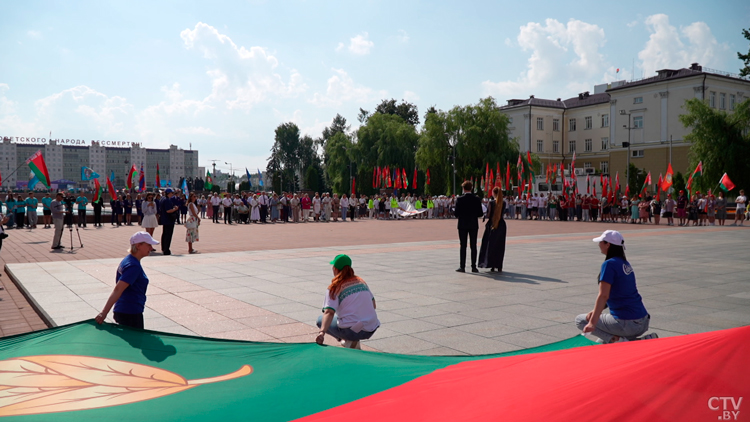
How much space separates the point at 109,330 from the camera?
4984mm

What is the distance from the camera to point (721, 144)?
43.2 metres

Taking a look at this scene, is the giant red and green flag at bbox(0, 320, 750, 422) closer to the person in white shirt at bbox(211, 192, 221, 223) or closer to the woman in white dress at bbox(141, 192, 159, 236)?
the woman in white dress at bbox(141, 192, 159, 236)

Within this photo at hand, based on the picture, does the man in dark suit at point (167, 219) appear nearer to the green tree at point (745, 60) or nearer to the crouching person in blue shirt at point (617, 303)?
the crouching person in blue shirt at point (617, 303)

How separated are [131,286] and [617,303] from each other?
4.50 metres

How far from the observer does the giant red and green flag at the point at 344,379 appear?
2738mm

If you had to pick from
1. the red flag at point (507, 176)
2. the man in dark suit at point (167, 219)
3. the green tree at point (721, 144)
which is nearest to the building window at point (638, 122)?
the green tree at point (721, 144)

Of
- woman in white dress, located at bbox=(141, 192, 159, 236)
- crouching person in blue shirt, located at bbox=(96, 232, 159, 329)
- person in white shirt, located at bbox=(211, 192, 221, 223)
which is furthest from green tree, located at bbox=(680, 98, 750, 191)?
crouching person in blue shirt, located at bbox=(96, 232, 159, 329)

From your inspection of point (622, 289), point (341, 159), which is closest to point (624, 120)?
point (341, 159)

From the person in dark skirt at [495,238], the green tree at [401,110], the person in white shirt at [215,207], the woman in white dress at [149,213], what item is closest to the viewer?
the person in dark skirt at [495,238]

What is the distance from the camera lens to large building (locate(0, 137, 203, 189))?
558ft

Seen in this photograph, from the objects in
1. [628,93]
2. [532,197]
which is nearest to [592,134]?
[628,93]

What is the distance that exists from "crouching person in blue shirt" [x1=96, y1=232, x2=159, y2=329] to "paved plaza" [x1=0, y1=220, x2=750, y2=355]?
1.41 metres

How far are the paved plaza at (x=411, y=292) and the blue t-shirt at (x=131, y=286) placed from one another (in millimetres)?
1430

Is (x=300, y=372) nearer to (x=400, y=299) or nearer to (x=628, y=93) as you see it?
(x=400, y=299)
